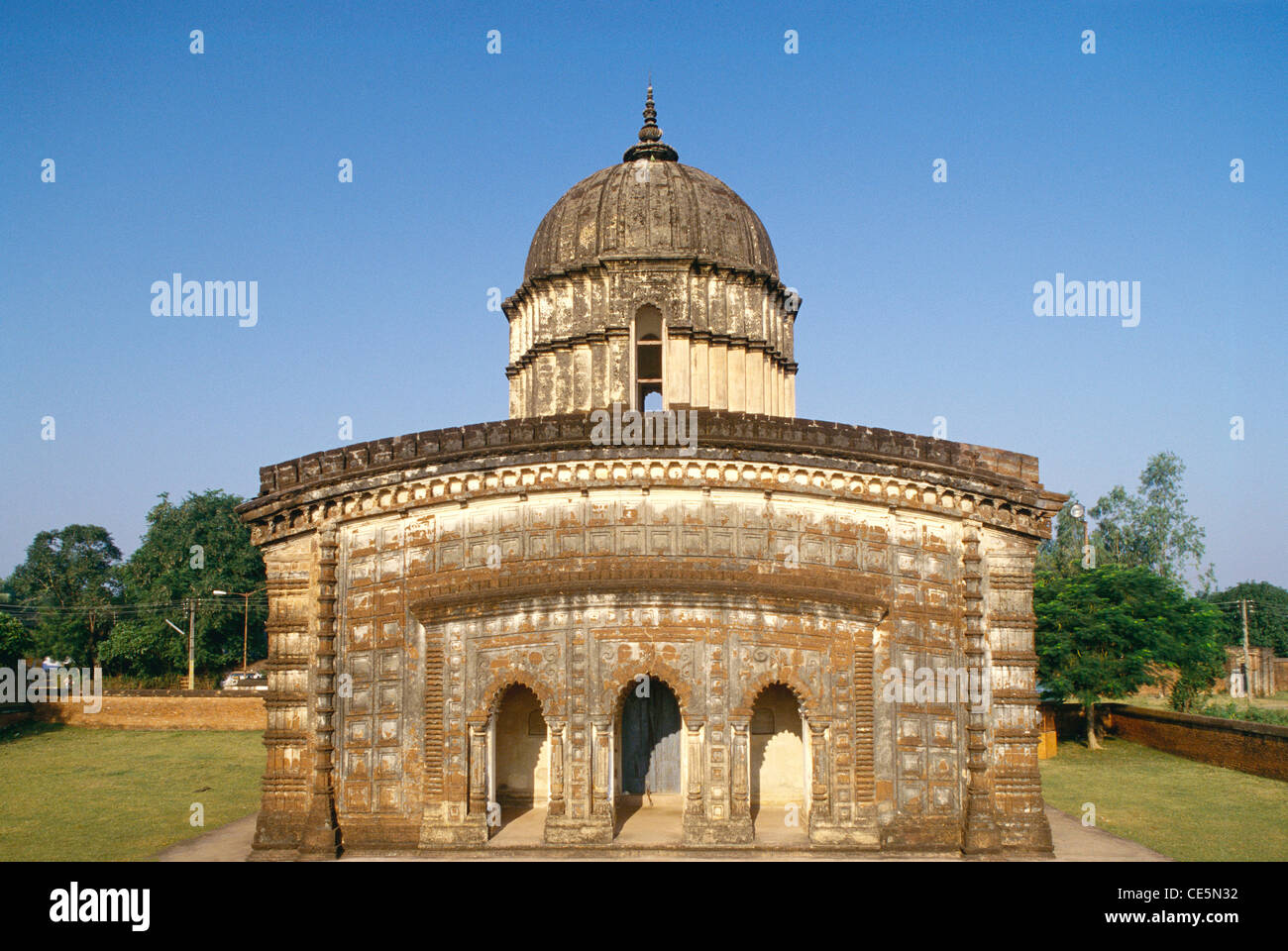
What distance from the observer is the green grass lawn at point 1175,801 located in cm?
2050

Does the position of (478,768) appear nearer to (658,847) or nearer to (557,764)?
(557,764)

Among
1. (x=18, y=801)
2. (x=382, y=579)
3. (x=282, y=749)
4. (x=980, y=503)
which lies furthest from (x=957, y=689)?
(x=18, y=801)

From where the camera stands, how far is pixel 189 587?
56.1 meters

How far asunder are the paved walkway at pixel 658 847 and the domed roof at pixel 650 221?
1196cm

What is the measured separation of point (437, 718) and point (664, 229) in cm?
1196

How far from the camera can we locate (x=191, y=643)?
50469 mm

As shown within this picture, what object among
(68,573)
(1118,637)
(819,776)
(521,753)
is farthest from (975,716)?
(68,573)

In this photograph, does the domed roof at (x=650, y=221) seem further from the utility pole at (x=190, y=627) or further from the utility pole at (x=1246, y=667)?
the utility pole at (x=1246, y=667)

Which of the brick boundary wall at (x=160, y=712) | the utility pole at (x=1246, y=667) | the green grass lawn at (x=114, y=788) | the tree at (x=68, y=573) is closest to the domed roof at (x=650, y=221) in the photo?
the green grass lawn at (x=114, y=788)

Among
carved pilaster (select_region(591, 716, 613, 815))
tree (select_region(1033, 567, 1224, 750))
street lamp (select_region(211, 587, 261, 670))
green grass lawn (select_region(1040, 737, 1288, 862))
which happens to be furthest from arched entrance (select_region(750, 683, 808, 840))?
street lamp (select_region(211, 587, 261, 670))

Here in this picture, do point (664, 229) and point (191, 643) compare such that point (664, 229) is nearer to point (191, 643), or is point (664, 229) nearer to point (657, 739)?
point (657, 739)

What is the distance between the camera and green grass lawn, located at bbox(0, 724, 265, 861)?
22016 millimetres

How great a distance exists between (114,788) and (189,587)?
28.3m

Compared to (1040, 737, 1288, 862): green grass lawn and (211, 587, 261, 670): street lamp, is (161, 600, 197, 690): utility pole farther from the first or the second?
(1040, 737, 1288, 862): green grass lawn
